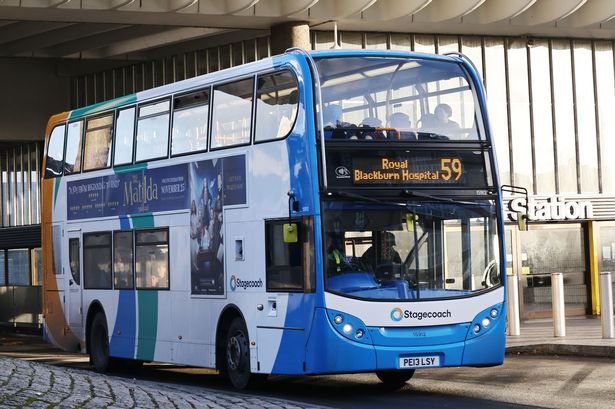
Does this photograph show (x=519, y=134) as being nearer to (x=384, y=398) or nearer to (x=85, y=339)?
(x=85, y=339)

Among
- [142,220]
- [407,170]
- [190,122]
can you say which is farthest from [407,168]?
[142,220]

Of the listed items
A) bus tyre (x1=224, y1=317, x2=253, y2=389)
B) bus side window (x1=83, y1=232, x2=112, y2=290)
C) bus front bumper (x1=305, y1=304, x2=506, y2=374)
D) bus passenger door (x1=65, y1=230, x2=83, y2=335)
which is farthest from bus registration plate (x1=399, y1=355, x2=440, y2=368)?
bus passenger door (x1=65, y1=230, x2=83, y2=335)

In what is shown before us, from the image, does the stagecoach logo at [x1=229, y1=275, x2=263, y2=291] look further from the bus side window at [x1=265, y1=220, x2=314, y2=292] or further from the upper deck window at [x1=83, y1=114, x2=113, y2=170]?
the upper deck window at [x1=83, y1=114, x2=113, y2=170]

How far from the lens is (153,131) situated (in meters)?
19.2

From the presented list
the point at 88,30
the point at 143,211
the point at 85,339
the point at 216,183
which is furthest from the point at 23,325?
the point at 216,183

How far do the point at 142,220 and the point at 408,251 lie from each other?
5.44m

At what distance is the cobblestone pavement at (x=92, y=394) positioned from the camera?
1161 cm

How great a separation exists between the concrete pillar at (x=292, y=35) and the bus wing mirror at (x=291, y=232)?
45.9 ft

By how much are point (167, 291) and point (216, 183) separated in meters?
2.28

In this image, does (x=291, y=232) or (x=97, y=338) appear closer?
(x=291, y=232)

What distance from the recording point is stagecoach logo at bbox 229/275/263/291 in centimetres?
1631

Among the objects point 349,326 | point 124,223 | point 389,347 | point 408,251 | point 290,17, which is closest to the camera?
point 349,326

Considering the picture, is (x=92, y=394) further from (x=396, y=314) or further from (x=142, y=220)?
(x=142, y=220)

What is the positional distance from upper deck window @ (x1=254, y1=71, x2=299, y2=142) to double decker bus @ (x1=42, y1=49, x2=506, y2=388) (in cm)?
2
